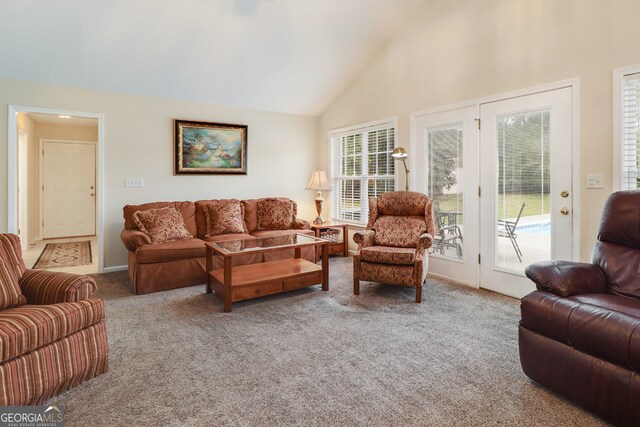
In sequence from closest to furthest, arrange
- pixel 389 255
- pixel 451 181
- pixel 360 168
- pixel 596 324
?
pixel 596 324, pixel 389 255, pixel 451 181, pixel 360 168

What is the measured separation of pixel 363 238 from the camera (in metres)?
3.76

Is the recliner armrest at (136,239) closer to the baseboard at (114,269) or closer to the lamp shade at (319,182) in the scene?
the baseboard at (114,269)

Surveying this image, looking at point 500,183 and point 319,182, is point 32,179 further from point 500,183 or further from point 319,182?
point 500,183

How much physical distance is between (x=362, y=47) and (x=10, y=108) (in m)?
4.31

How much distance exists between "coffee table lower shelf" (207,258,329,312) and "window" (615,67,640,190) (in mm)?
2720

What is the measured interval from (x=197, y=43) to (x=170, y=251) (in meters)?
2.42

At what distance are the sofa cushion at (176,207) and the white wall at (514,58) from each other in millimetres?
2869

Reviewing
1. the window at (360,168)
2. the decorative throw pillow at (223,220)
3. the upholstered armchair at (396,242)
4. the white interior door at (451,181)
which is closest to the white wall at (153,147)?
the decorative throw pillow at (223,220)

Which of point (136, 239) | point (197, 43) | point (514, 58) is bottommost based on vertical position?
point (136, 239)

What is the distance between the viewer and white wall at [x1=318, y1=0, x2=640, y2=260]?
111 inches

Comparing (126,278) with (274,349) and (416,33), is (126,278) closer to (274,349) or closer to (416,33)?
(274,349)

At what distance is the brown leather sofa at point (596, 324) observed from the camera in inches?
60.9

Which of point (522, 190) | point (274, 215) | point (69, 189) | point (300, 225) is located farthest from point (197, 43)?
point (69, 189)

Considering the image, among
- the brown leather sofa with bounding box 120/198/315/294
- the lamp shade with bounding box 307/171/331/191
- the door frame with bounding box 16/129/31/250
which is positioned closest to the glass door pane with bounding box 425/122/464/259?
the lamp shade with bounding box 307/171/331/191
